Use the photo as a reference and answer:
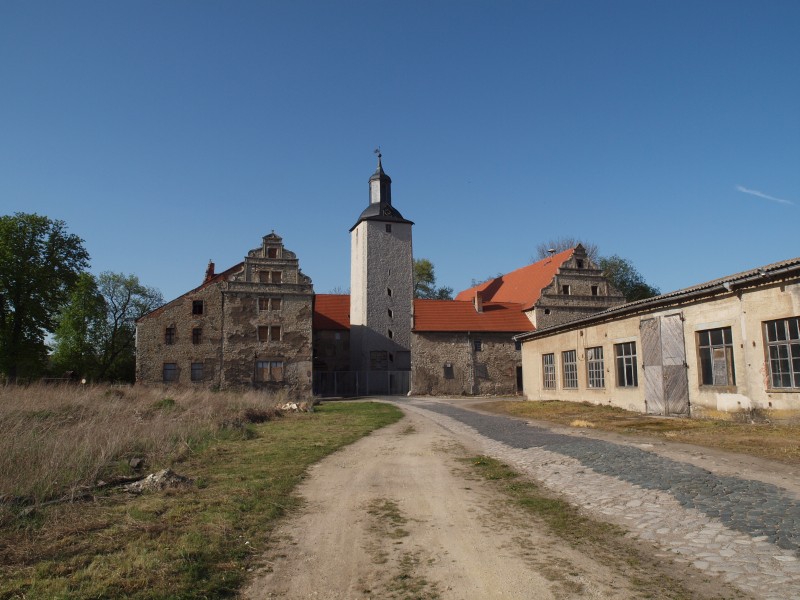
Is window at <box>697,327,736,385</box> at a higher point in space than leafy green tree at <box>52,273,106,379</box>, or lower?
lower

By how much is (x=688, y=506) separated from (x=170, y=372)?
36966mm

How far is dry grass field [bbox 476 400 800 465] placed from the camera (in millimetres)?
10477

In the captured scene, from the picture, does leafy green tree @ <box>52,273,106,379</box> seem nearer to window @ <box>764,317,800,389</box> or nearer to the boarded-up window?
the boarded-up window

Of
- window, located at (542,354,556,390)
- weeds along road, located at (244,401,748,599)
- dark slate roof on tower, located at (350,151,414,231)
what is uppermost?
dark slate roof on tower, located at (350,151,414,231)

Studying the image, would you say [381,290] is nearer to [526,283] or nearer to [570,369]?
[526,283]

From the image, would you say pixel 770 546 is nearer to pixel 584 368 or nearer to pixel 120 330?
pixel 584 368

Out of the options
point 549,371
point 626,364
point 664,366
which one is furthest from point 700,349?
point 549,371

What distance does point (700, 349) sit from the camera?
17547mm

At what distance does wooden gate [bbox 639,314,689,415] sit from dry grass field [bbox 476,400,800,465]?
96cm

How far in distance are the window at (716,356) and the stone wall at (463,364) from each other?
24.3 meters

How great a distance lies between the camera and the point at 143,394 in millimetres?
24625

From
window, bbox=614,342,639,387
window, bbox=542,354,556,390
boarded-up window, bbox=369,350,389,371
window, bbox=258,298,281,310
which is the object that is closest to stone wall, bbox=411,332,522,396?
boarded-up window, bbox=369,350,389,371

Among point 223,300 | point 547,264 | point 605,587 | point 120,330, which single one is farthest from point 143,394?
point 120,330

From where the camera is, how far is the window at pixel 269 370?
129ft
